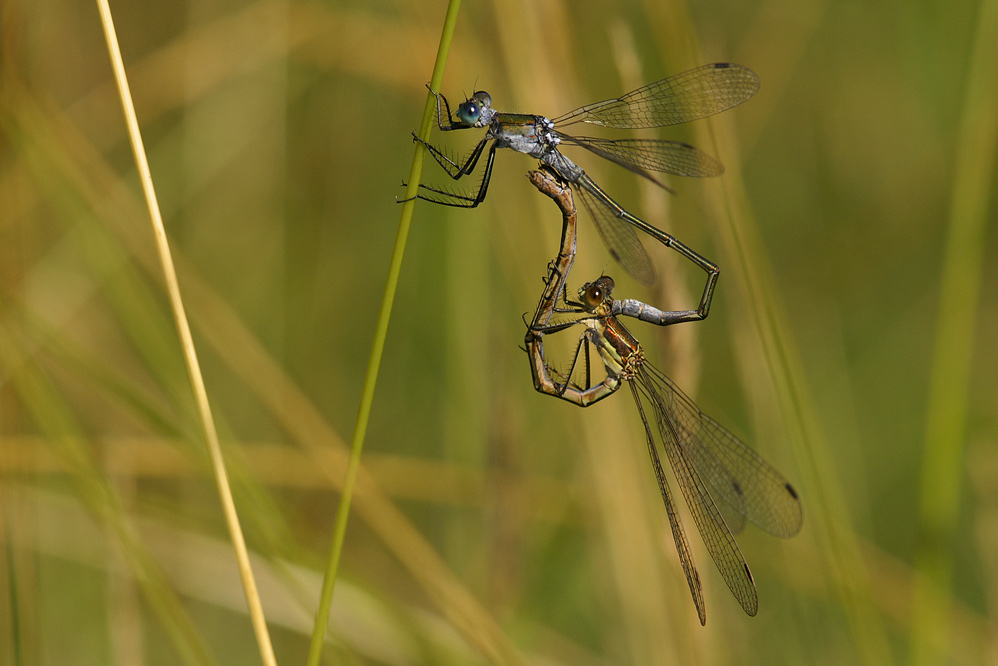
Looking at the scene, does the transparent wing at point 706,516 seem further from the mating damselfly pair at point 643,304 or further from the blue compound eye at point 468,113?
the blue compound eye at point 468,113

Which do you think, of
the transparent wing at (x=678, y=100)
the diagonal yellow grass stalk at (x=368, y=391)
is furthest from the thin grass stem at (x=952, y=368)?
the diagonal yellow grass stalk at (x=368, y=391)

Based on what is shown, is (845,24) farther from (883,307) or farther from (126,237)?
(126,237)

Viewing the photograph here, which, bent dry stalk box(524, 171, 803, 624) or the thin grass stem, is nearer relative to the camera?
the thin grass stem

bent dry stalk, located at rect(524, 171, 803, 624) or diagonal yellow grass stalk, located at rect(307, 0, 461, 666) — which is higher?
bent dry stalk, located at rect(524, 171, 803, 624)

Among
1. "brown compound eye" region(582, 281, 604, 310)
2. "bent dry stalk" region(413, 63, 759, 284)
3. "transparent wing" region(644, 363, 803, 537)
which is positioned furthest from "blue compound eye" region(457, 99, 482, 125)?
"transparent wing" region(644, 363, 803, 537)

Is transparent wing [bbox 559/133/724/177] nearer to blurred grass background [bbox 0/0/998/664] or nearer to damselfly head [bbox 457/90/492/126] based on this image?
blurred grass background [bbox 0/0/998/664]

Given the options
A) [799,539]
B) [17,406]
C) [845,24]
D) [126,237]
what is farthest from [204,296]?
[845,24]
